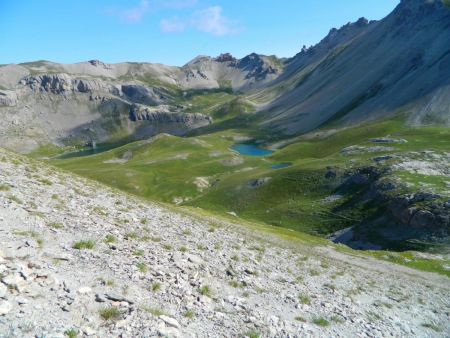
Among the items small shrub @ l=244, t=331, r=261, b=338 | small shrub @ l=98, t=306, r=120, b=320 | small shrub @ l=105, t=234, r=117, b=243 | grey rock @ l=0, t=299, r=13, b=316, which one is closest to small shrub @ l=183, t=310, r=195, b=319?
small shrub @ l=244, t=331, r=261, b=338

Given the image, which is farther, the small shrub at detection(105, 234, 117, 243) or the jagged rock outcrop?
the jagged rock outcrop

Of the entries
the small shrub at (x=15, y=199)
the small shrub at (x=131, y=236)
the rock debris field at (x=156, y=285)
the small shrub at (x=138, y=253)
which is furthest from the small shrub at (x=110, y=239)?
the small shrub at (x=15, y=199)

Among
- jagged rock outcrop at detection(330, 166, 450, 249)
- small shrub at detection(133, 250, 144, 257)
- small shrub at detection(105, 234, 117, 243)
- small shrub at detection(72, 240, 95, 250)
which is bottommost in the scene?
jagged rock outcrop at detection(330, 166, 450, 249)

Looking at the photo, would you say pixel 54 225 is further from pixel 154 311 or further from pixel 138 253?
pixel 154 311

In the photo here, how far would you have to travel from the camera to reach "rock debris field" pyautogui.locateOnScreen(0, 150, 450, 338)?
1505 centimetres

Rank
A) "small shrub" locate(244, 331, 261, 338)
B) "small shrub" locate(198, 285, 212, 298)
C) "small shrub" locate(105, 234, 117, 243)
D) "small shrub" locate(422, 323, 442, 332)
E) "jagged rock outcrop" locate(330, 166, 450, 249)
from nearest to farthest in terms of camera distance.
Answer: "small shrub" locate(244, 331, 261, 338) → "small shrub" locate(198, 285, 212, 298) → "small shrub" locate(105, 234, 117, 243) → "small shrub" locate(422, 323, 442, 332) → "jagged rock outcrop" locate(330, 166, 450, 249)

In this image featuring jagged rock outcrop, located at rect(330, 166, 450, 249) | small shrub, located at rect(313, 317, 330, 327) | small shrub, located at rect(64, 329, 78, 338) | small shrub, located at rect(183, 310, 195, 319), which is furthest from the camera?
jagged rock outcrop, located at rect(330, 166, 450, 249)

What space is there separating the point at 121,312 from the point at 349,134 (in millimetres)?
182485

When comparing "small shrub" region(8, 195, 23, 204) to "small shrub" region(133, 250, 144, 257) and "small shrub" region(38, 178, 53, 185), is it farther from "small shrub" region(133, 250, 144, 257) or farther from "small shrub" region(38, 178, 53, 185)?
"small shrub" region(133, 250, 144, 257)

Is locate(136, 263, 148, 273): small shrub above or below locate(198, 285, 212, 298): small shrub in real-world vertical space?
above

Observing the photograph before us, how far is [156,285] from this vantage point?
1855 cm

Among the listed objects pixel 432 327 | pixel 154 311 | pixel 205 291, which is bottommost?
pixel 432 327

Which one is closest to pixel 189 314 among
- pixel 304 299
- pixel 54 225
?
pixel 304 299

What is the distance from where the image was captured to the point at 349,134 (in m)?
186
